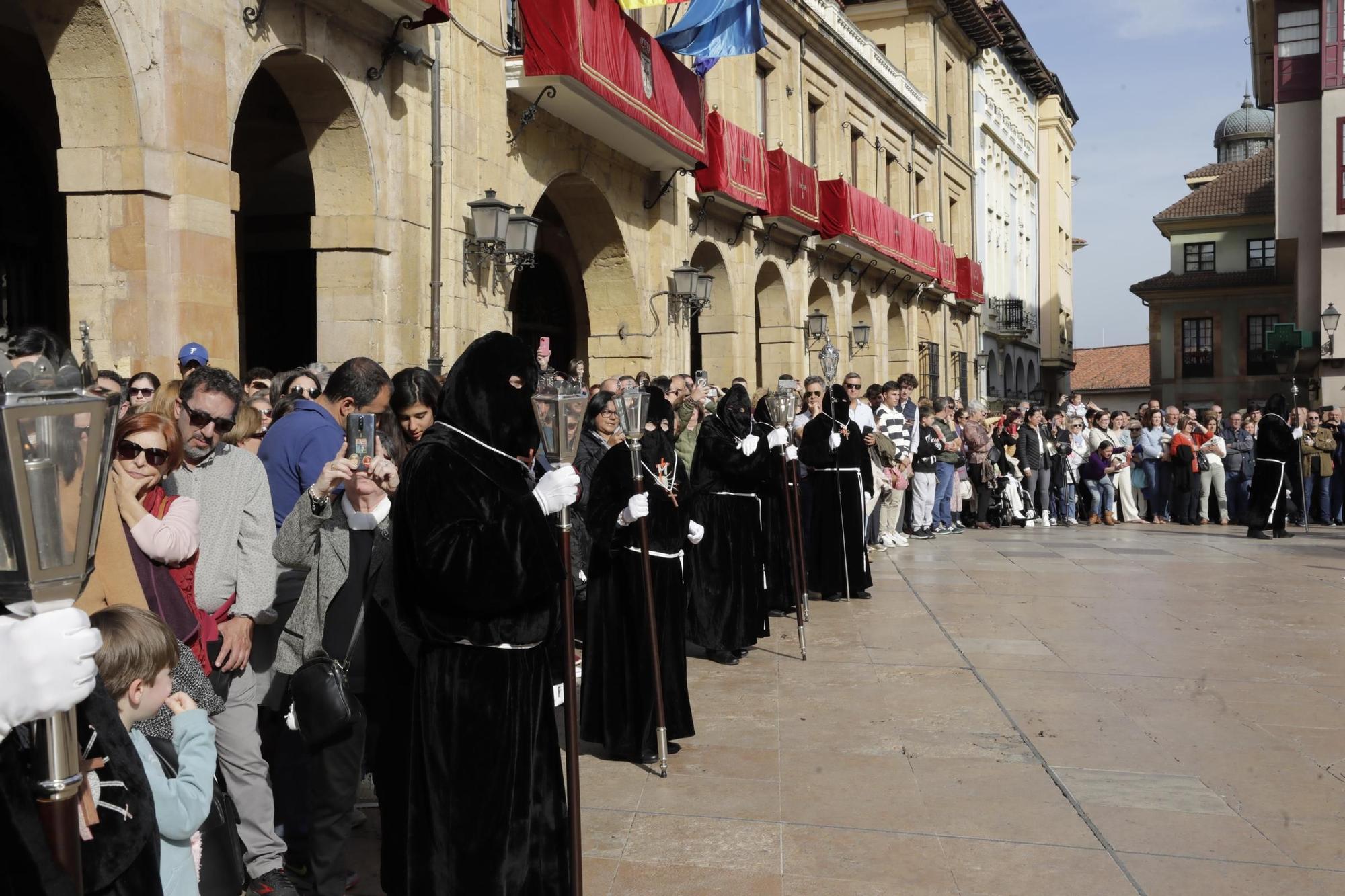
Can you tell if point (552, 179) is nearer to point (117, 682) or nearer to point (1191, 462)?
point (1191, 462)

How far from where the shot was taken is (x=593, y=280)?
17.4m

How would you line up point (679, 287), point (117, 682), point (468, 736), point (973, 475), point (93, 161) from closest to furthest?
1. point (117, 682)
2. point (468, 736)
3. point (93, 161)
4. point (679, 287)
5. point (973, 475)

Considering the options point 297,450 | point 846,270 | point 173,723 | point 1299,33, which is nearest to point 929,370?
point 846,270

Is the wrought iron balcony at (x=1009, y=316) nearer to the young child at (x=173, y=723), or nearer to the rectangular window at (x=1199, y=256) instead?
the rectangular window at (x=1199, y=256)

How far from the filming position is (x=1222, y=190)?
47.2 m

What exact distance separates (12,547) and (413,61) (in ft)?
35.4

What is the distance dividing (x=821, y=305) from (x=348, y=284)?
1626 cm

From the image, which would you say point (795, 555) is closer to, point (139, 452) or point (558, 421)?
point (558, 421)

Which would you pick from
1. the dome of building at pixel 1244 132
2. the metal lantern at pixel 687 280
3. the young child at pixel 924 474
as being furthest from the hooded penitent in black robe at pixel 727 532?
the dome of building at pixel 1244 132

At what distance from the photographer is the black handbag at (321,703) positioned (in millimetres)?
3910

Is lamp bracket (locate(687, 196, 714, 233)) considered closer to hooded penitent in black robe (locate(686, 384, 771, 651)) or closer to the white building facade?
hooded penitent in black robe (locate(686, 384, 771, 651))

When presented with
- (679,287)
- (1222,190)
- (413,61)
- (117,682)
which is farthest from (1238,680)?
(1222,190)

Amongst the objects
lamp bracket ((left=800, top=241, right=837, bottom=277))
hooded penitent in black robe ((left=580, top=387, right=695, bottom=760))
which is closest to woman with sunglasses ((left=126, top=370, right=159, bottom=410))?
hooded penitent in black robe ((left=580, top=387, right=695, bottom=760))

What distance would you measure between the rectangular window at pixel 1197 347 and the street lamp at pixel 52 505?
4841cm
